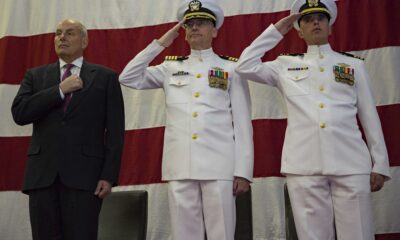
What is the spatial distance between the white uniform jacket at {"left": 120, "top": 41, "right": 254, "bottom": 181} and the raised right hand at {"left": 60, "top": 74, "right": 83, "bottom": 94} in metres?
0.34

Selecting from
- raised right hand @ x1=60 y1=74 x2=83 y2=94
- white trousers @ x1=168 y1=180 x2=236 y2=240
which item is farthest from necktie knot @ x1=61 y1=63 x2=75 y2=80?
white trousers @ x1=168 y1=180 x2=236 y2=240


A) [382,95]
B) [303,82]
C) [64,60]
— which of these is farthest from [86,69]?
[382,95]

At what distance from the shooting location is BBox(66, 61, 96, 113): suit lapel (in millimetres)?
2445

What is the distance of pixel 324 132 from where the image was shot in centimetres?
249

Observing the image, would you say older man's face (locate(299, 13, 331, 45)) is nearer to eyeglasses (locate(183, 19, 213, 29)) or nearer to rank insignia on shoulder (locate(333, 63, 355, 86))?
rank insignia on shoulder (locate(333, 63, 355, 86))

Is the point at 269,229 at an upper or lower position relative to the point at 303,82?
lower

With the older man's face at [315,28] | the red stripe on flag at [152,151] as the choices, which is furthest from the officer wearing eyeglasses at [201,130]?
the red stripe on flag at [152,151]

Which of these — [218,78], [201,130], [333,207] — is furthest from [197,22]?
[333,207]

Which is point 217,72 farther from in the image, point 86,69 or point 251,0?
point 251,0

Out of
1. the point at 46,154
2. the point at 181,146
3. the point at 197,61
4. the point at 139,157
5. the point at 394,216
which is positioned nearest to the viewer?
the point at 46,154

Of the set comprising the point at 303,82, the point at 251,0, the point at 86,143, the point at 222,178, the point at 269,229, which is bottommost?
the point at 269,229

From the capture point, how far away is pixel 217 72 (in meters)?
2.66

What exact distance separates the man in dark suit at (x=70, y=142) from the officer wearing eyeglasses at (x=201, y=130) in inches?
10.1

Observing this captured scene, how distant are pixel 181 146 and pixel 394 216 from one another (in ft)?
4.80
